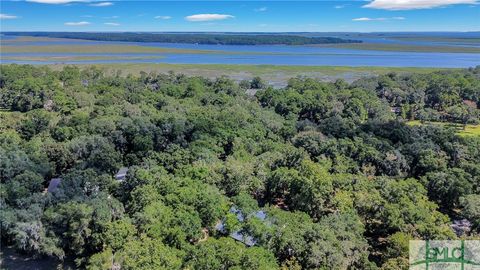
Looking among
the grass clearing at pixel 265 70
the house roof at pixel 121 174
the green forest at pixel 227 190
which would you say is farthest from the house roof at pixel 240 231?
the grass clearing at pixel 265 70

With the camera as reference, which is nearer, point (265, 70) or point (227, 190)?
point (227, 190)

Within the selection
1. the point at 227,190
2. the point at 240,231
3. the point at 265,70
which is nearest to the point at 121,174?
the point at 227,190

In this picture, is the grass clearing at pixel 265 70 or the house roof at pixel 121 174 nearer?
the house roof at pixel 121 174

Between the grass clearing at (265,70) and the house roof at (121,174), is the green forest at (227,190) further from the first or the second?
the grass clearing at (265,70)

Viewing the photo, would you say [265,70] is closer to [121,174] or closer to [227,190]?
[121,174]

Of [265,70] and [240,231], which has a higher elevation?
[265,70]

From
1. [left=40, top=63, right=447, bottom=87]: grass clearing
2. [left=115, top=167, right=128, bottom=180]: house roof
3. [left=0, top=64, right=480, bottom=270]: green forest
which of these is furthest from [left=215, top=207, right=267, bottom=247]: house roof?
[left=40, top=63, right=447, bottom=87]: grass clearing

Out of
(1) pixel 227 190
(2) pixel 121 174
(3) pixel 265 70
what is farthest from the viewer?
(3) pixel 265 70

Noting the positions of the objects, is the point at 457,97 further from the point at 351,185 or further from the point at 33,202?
the point at 33,202
